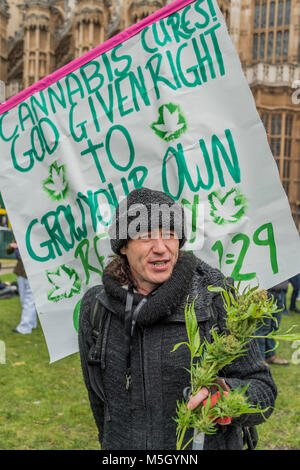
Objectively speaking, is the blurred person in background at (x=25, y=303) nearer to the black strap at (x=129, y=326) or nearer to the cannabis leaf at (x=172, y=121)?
the cannabis leaf at (x=172, y=121)

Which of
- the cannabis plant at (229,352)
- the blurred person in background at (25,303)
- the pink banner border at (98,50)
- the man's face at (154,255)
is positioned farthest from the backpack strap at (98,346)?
the blurred person in background at (25,303)

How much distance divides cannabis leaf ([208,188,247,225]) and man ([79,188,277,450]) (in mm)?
575

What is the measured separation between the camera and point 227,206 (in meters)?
1.96

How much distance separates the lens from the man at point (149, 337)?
1289mm

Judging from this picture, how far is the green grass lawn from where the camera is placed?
3.05m

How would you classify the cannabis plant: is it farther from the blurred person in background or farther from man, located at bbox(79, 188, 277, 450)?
the blurred person in background

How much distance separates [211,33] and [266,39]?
22.7 metres

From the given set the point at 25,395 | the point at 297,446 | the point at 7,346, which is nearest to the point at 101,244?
the point at 297,446

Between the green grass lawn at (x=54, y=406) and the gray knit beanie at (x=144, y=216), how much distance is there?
210 cm

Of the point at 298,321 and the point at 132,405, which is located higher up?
the point at 132,405

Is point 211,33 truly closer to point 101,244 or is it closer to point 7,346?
point 101,244

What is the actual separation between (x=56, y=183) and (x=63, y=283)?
46 cm

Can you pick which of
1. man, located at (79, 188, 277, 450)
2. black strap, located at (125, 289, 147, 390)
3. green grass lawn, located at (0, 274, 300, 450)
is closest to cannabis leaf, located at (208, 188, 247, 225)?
man, located at (79, 188, 277, 450)

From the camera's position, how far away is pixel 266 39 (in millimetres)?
22344
